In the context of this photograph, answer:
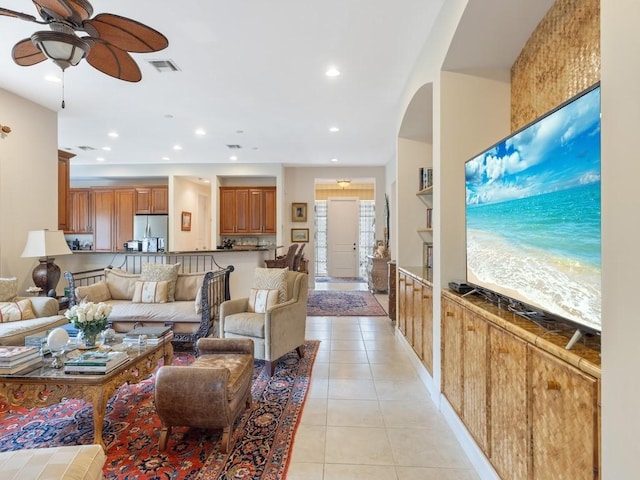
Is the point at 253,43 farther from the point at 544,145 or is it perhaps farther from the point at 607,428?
the point at 607,428

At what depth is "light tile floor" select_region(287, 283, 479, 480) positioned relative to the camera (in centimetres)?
195

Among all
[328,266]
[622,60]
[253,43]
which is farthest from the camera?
[328,266]

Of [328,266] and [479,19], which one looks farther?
[328,266]

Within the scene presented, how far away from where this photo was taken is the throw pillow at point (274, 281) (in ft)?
12.3

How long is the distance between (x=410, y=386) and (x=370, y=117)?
359 cm

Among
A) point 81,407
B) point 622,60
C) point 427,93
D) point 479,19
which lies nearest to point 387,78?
point 427,93

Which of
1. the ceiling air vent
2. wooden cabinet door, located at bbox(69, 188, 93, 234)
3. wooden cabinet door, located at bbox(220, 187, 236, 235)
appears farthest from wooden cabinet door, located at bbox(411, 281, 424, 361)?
wooden cabinet door, located at bbox(69, 188, 93, 234)

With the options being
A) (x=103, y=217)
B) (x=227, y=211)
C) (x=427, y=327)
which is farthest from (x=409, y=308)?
(x=103, y=217)

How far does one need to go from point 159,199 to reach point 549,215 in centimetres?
843

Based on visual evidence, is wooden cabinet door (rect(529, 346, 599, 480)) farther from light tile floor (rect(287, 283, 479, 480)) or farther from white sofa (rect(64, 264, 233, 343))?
white sofa (rect(64, 264, 233, 343))

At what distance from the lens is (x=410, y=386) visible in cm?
303

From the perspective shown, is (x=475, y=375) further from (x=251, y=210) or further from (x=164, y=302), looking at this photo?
(x=251, y=210)

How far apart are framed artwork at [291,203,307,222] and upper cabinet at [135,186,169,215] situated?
3011 mm

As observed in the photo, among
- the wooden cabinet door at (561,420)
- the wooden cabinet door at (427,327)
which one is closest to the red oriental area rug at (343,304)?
the wooden cabinet door at (427,327)
